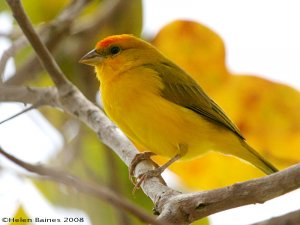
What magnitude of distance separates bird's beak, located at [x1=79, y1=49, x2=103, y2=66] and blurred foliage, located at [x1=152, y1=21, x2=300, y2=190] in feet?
2.24

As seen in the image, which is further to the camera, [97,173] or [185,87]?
[185,87]

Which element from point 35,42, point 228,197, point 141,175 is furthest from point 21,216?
point 228,197

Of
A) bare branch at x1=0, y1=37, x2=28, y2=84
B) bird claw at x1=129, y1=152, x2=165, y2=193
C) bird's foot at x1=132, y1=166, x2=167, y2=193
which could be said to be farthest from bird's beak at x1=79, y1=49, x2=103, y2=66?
bird's foot at x1=132, y1=166, x2=167, y2=193

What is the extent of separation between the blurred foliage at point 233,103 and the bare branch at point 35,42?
2.45 feet

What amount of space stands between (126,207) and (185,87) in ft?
10.3

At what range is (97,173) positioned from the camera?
405 centimetres

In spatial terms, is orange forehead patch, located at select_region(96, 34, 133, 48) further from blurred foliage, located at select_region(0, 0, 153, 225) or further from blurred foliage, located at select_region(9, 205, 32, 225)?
blurred foliage, located at select_region(9, 205, 32, 225)

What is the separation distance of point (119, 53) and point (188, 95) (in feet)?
2.31

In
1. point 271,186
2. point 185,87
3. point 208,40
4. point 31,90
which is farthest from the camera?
point 185,87

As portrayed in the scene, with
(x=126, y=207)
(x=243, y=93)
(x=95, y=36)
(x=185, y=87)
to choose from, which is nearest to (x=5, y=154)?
(x=126, y=207)

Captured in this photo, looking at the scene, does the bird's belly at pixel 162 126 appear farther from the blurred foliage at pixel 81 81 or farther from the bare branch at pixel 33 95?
the bare branch at pixel 33 95

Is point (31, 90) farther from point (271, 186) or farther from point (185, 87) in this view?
point (271, 186)

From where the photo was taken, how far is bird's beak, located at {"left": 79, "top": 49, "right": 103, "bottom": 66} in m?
4.51

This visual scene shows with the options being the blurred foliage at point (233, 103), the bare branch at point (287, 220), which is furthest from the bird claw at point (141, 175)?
the bare branch at point (287, 220)
